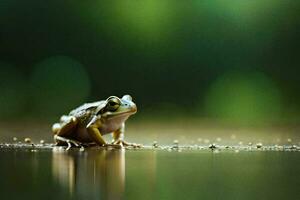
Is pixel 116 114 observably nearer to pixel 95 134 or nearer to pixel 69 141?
pixel 95 134

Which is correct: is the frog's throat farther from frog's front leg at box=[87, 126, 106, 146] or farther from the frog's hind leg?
the frog's hind leg

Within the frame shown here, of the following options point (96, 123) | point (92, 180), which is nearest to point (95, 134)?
point (96, 123)

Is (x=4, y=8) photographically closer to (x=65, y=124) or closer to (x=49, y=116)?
(x=49, y=116)

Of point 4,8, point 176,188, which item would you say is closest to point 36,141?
point 4,8

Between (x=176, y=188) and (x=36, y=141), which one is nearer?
(x=176, y=188)

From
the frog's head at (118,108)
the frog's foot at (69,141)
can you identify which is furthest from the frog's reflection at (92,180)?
the frog's foot at (69,141)

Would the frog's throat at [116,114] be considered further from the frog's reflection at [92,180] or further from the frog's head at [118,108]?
the frog's reflection at [92,180]

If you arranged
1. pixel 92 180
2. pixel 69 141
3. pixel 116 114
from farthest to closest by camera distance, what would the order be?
pixel 69 141 → pixel 116 114 → pixel 92 180
